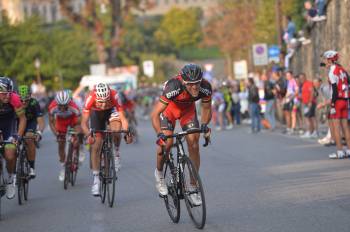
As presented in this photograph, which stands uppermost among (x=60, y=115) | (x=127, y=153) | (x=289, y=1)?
(x=289, y=1)

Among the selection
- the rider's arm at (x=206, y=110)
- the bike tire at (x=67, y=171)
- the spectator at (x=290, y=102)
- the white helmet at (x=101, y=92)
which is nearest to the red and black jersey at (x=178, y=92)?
the rider's arm at (x=206, y=110)

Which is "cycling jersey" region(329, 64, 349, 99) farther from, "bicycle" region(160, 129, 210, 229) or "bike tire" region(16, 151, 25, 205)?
"bicycle" region(160, 129, 210, 229)

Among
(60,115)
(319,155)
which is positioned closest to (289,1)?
(319,155)

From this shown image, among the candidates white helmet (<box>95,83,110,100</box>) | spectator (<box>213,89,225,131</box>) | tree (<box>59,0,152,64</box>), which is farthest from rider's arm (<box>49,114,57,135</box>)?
tree (<box>59,0,152,64</box>)

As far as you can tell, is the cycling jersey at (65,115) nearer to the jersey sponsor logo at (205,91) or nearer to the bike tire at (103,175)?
the bike tire at (103,175)

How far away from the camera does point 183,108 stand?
10.9 m

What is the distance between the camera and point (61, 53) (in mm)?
87500

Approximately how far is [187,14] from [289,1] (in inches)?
4691

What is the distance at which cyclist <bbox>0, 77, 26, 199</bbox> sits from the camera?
11.9m

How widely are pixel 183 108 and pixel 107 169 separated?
209 cm

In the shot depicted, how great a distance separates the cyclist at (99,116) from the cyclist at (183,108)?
1.46 m

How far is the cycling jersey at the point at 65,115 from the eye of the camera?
1568 centimetres

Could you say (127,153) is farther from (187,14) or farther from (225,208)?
(187,14)

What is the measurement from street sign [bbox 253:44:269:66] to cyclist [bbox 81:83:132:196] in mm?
26640
